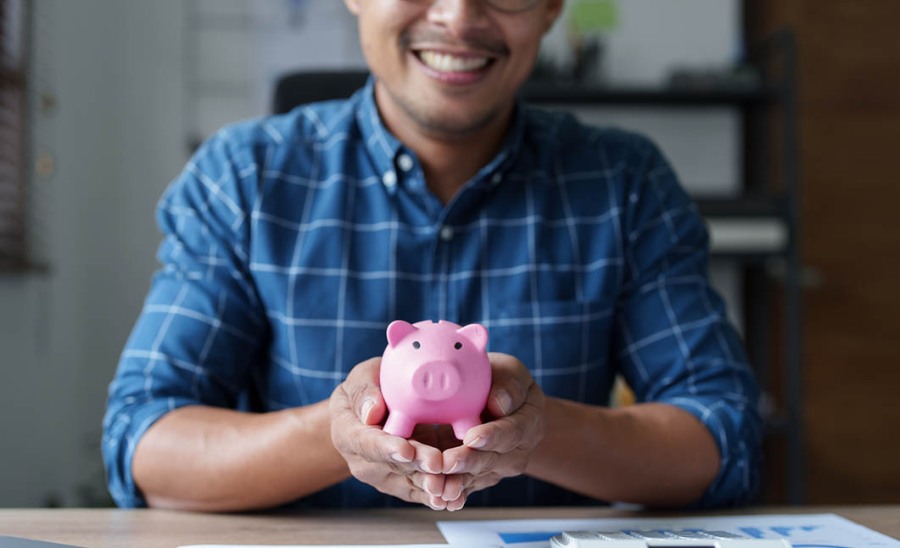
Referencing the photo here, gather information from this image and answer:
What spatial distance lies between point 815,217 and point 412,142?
235 cm

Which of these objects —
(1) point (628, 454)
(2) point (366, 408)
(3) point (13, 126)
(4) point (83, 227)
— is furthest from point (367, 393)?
(4) point (83, 227)

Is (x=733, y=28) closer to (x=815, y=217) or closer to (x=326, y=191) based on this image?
(x=815, y=217)

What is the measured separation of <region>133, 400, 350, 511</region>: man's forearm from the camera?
863 millimetres

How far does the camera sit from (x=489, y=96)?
43.4 inches

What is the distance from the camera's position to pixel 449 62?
108 cm

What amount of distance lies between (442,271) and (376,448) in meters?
0.49

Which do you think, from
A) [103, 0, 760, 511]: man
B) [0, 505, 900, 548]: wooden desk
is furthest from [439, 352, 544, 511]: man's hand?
[103, 0, 760, 511]: man

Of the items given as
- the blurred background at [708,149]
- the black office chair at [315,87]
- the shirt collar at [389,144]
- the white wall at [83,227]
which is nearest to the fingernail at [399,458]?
the shirt collar at [389,144]

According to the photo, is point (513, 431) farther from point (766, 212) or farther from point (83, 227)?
point (766, 212)

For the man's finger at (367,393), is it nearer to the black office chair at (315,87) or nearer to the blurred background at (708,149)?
the black office chair at (315,87)

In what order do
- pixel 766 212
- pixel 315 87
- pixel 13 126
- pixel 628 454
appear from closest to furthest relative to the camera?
pixel 628 454 → pixel 315 87 → pixel 13 126 → pixel 766 212

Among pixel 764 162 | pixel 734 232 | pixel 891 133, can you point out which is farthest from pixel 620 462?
pixel 891 133

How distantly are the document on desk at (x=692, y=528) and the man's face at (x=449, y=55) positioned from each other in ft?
1.59

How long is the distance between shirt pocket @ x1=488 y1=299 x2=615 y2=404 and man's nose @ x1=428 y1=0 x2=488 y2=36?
12.6 inches
